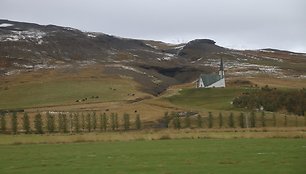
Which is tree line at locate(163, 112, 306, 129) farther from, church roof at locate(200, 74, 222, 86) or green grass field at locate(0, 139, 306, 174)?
church roof at locate(200, 74, 222, 86)

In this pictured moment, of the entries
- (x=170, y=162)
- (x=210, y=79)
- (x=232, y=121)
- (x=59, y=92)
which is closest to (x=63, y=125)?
(x=232, y=121)

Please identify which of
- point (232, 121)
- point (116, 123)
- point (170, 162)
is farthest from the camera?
point (232, 121)

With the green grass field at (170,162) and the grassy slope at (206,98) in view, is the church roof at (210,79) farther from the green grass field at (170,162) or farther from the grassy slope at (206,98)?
the green grass field at (170,162)

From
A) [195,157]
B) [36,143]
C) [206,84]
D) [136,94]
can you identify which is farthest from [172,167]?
[206,84]

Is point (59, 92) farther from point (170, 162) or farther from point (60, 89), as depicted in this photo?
point (170, 162)

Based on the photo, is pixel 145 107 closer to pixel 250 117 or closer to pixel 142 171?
pixel 250 117

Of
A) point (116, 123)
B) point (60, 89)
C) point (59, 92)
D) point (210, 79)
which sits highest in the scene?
point (210, 79)

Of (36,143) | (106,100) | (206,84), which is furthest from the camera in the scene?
(206,84)

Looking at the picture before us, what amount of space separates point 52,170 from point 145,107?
290 feet

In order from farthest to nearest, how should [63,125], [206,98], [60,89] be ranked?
[60,89]
[206,98]
[63,125]

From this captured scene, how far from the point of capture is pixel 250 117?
3489 inches

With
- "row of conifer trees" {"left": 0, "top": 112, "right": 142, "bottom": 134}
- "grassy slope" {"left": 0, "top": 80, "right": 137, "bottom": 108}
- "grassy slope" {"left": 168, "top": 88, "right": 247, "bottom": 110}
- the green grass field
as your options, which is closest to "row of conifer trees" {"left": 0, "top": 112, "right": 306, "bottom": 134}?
"row of conifer trees" {"left": 0, "top": 112, "right": 142, "bottom": 134}

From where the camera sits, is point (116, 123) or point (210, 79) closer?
point (116, 123)

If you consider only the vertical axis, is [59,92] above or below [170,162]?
above
